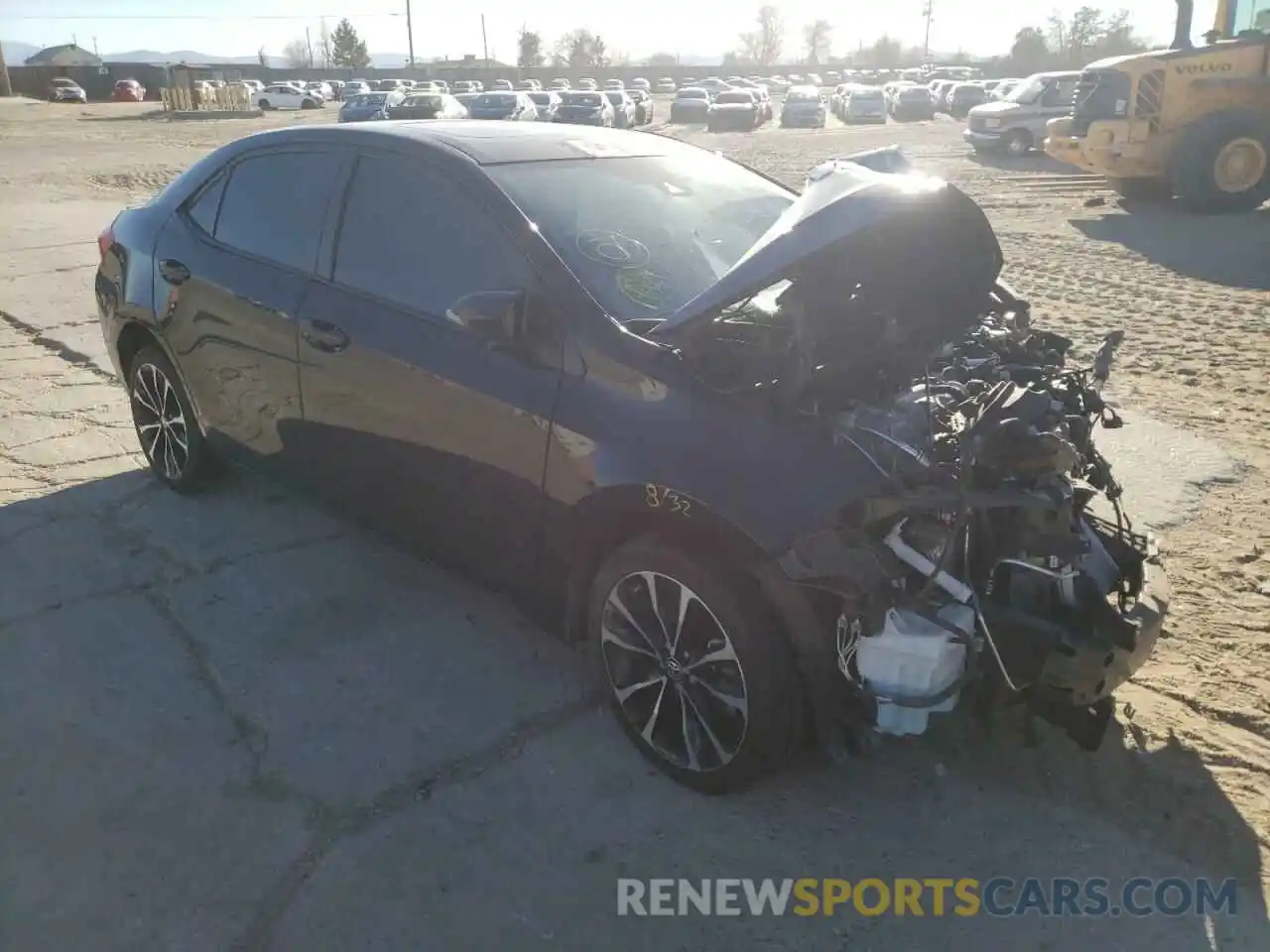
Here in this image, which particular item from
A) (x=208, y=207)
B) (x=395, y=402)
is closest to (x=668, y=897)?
(x=395, y=402)

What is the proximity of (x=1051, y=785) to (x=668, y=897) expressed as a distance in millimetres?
1206

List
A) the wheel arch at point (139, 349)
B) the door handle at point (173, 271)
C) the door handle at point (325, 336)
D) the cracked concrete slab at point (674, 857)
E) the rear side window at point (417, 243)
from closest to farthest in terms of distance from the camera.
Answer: the cracked concrete slab at point (674, 857) → the rear side window at point (417, 243) → the door handle at point (325, 336) → the door handle at point (173, 271) → the wheel arch at point (139, 349)

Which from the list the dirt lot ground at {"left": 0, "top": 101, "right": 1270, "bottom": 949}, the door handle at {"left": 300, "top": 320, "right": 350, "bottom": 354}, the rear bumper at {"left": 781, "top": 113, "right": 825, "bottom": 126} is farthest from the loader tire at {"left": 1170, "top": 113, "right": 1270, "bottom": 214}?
the rear bumper at {"left": 781, "top": 113, "right": 825, "bottom": 126}

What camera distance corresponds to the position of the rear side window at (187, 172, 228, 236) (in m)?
4.51

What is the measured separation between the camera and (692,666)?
288 centimetres

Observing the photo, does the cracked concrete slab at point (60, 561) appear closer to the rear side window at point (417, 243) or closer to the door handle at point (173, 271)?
the door handle at point (173, 271)

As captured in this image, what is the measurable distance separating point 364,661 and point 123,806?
0.92 metres

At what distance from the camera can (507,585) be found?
3.41 metres

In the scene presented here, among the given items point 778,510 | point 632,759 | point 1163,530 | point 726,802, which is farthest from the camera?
point 1163,530

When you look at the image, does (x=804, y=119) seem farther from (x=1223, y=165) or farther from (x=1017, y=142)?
(x=1223, y=165)

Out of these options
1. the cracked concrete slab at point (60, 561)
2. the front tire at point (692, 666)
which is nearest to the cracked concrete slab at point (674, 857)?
the front tire at point (692, 666)

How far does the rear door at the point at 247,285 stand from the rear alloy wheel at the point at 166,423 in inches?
8.6

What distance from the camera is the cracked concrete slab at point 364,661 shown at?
317cm

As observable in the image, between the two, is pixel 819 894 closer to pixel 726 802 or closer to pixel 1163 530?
pixel 726 802
